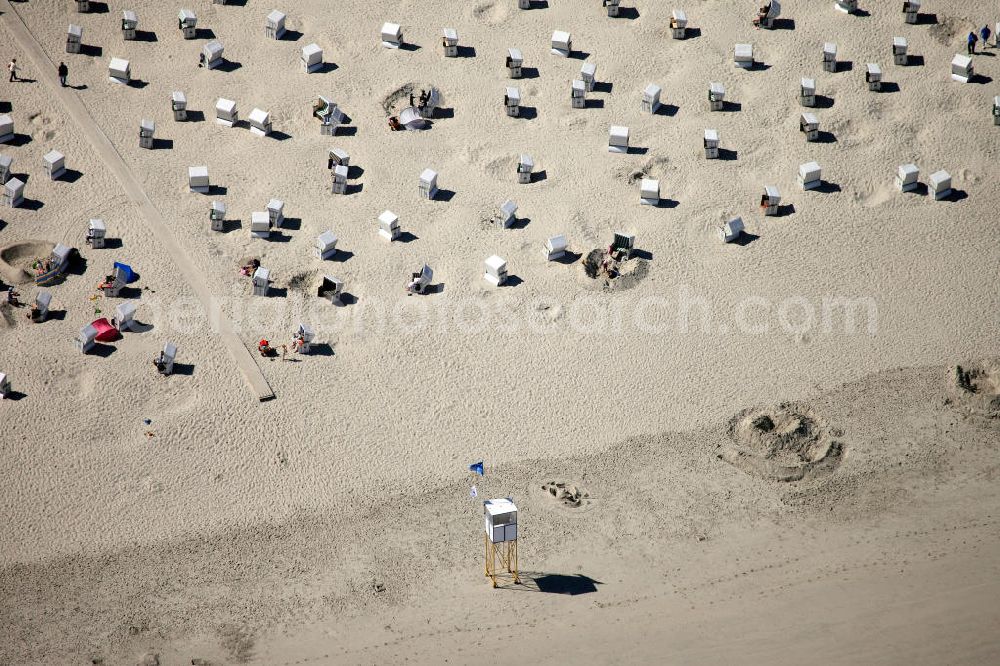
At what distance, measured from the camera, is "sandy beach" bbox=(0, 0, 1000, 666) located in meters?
40.7

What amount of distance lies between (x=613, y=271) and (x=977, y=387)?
1370 centimetres

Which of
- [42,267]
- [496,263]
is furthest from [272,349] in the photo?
[42,267]

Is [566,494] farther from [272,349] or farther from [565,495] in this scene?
[272,349]

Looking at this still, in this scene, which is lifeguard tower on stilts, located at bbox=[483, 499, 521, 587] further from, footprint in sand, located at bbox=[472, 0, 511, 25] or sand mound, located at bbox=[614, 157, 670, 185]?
footprint in sand, located at bbox=[472, 0, 511, 25]

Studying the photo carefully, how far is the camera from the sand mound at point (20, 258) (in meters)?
50.0

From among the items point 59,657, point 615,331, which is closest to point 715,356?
point 615,331

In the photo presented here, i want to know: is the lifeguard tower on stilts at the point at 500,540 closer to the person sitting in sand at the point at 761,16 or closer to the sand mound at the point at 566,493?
the sand mound at the point at 566,493

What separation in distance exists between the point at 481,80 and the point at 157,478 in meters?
23.8

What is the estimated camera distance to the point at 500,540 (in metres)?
39.9

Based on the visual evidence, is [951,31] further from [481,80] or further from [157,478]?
[157,478]

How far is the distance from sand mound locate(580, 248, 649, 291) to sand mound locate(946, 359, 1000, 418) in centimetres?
1178

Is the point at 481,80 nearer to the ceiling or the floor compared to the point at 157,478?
nearer to the ceiling

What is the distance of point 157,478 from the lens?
43.8 metres

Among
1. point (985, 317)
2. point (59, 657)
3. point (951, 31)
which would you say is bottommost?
point (59, 657)
